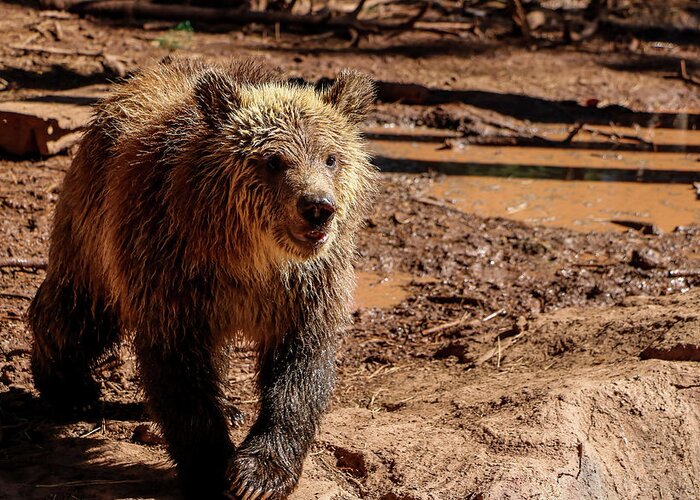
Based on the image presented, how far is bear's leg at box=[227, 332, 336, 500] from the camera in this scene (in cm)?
438

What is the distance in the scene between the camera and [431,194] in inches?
368

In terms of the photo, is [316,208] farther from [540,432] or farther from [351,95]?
[540,432]

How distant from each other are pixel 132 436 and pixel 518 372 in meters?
2.30

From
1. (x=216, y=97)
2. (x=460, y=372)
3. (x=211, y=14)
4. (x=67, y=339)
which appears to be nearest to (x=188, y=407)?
(x=67, y=339)

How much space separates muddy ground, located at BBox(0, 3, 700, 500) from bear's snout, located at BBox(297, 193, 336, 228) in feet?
4.30

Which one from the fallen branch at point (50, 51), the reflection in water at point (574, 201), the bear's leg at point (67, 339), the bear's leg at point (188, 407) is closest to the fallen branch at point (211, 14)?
the fallen branch at point (50, 51)

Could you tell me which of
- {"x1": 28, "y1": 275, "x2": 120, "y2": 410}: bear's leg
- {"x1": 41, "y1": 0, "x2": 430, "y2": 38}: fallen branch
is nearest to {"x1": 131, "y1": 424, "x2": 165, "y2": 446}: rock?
{"x1": 28, "y1": 275, "x2": 120, "y2": 410}: bear's leg

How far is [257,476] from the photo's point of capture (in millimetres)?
4383

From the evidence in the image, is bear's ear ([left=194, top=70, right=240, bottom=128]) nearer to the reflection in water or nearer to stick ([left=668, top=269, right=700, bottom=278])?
stick ([left=668, top=269, right=700, bottom=278])

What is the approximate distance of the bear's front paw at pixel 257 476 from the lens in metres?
4.36

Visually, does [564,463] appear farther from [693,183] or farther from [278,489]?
[693,183]

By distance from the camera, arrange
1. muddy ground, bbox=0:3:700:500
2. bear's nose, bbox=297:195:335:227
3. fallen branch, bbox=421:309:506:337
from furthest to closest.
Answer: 1. fallen branch, bbox=421:309:506:337
2. muddy ground, bbox=0:3:700:500
3. bear's nose, bbox=297:195:335:227

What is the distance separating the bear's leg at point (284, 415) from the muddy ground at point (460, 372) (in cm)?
23

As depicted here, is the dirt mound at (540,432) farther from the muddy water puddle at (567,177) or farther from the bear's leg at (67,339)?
the muddy water puddle at (567,177)
